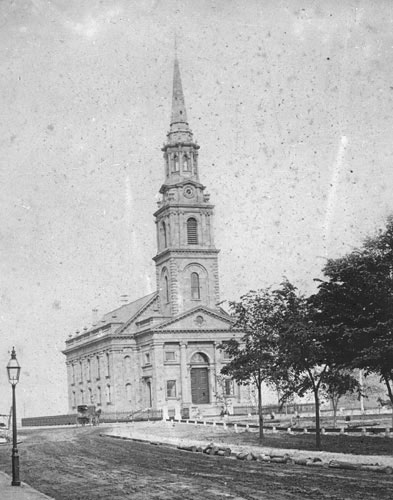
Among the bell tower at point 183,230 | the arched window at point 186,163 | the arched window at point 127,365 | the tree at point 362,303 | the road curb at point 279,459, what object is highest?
the arched window at point 186,163

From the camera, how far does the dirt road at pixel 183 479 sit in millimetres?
20328

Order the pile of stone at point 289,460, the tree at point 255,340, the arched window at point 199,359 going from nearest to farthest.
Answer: the pile of stone at point 289,460 → the tree at point 255,340 → the arched window at point 199,359

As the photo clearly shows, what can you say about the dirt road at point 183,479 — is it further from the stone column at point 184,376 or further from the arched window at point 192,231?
the arched window at point 192,231

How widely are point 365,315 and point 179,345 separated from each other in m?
53.6

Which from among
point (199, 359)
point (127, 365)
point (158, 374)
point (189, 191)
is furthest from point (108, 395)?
point (189, 191)

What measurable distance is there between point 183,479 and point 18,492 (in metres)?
4.84

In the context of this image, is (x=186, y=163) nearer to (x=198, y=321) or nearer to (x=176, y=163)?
(x=176, y=163)

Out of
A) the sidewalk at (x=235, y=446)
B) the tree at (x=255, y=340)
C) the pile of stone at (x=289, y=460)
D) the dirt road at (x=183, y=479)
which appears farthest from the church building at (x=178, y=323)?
the dirt road at (x=183, y=479)

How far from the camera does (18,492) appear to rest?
71.8 feet

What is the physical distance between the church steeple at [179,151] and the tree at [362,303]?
183 feet

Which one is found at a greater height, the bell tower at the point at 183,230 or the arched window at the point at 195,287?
the bell tower at the point at 183,230

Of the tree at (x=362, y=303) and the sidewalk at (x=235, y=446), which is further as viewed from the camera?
the tree at (x=362, y=303)

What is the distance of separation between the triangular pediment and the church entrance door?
14.9ft

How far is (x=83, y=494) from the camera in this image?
22.0 meters
